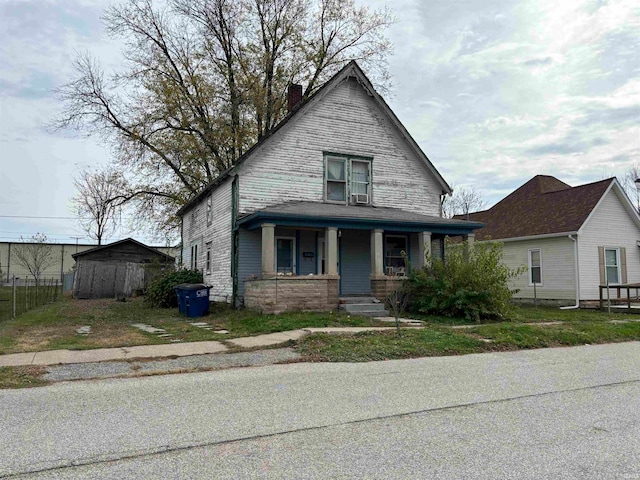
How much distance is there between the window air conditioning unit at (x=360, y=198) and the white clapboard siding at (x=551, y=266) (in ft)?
26.2

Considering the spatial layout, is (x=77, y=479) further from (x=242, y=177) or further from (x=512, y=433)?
(x=242, y=177)

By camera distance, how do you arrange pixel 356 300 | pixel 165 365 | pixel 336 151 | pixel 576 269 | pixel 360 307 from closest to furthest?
pixel 165 365 < pixel 360 307 < pixel 356 300 < pixel 336 151 < pixel 576 269

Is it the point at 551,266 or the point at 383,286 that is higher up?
the point at 551,266

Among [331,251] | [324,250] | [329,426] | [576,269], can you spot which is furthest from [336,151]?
[329,426]

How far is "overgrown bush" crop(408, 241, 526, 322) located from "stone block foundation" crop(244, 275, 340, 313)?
9.17ft

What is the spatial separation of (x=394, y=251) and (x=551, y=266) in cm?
707

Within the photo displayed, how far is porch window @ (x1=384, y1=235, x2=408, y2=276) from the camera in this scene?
1954 centimetres

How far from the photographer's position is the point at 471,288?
587 inches

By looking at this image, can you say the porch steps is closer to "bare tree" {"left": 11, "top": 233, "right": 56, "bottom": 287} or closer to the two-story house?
the two-story house

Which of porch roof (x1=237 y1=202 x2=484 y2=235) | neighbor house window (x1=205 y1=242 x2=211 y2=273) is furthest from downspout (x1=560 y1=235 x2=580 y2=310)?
neighbor house window (x1=205 y1=242 x2=211 y2=273)

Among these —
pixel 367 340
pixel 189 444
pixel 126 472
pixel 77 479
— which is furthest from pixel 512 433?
pixel 367 340

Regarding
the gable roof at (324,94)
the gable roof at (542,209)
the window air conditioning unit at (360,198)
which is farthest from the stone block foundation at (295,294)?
the gable roof at (542,209)

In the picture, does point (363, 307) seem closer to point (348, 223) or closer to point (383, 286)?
point (383, 286)

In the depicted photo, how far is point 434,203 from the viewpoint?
811 inches
